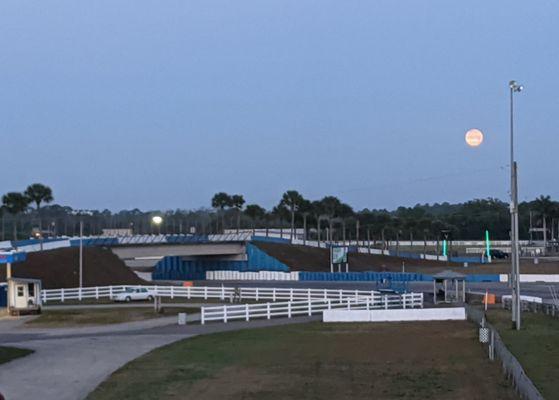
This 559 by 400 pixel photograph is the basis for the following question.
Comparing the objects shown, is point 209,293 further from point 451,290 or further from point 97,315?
point 451,290

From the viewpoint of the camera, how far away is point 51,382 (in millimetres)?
26047

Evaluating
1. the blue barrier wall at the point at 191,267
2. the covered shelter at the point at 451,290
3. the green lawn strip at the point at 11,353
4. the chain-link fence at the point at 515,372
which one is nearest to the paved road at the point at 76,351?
the green lawn strip at the point at 11,353

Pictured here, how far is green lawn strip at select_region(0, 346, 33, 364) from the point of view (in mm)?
32406

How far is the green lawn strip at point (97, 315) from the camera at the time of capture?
5097 cm

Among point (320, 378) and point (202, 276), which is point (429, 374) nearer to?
point (320, 378)

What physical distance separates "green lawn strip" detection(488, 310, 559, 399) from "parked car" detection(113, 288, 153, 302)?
27509 millimetres

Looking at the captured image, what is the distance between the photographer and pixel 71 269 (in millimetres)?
87250

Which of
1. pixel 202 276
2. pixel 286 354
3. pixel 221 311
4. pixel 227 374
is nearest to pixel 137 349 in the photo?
pixel 286 354

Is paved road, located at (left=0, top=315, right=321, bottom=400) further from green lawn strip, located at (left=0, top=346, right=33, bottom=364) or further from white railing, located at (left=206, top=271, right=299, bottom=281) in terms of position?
white railing, located at (left=206, top=271, right=299, bottom=281)

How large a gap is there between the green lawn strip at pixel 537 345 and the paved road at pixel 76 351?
38.7ft

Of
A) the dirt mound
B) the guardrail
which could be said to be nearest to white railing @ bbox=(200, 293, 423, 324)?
the guardrail

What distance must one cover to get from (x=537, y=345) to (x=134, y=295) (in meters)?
40.2

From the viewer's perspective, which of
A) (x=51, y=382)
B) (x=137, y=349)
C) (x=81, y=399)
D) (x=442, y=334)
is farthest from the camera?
(x=442, y=334)

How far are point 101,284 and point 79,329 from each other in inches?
1590
